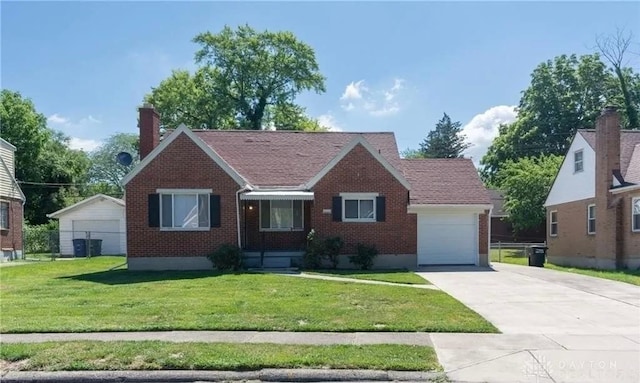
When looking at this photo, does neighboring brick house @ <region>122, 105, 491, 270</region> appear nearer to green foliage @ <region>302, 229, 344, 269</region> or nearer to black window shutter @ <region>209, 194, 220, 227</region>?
black window shutter @ <region>209, 194, 220, 227</region>

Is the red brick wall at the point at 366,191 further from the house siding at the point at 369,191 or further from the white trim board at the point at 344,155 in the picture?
the white trim board at the point at 344,155

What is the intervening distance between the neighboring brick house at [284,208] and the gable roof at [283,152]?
0.10 meters

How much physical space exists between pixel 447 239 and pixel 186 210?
1034 cm

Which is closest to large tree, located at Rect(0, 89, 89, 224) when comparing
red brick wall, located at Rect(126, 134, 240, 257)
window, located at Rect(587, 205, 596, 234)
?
red brick wall, located at Rect(126, 134, 240, 257)

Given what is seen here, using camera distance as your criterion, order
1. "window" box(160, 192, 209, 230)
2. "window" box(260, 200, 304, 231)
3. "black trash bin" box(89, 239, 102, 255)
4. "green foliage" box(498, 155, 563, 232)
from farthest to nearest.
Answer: "green foliage" box(498, 155, 563, 232) → "black trash bin" box(89, 239, 102, 255) → "window" box(260, 200, 304, 231) → "window" box(160, 192, 209, 230)

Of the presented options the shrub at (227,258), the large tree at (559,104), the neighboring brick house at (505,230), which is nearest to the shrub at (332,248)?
the shrub at (227,258)

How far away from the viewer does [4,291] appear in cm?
1276

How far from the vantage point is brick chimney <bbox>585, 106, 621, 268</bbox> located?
65.9 ft

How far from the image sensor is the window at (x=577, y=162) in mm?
23339

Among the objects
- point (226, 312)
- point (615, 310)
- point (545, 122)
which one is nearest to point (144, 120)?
point (226, 312)

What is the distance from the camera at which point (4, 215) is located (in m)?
26.9

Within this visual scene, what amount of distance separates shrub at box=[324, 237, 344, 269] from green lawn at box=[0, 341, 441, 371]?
10.9 meters

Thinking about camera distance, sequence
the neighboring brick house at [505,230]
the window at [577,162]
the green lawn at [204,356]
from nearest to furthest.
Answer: the green lawn at [204,356] → the window at [577,162] → the neighboring brick house at [505,230]

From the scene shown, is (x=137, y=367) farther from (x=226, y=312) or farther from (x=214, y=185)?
(x=214, y=185)
